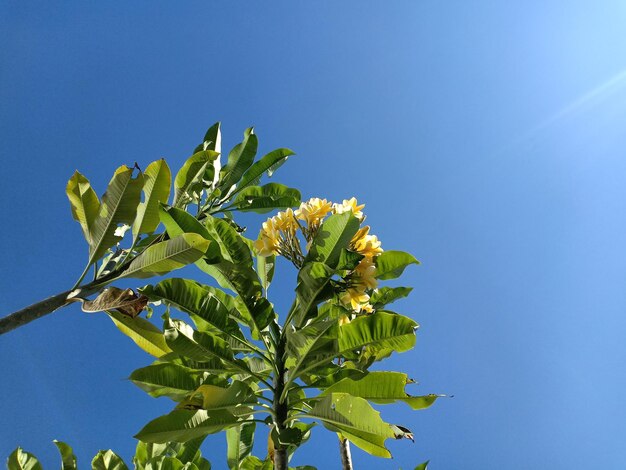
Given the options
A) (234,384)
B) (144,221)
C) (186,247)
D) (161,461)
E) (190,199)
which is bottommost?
(161,461)

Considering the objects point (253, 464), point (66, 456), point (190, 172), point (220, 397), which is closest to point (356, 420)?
point (220, 397)

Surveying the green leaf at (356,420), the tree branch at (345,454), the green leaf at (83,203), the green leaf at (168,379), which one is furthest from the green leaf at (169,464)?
the green leaf at (83,203)

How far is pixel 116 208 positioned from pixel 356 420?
907 mm

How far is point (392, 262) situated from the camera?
5.60 ft

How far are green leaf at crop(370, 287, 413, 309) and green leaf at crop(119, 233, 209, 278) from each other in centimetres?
87

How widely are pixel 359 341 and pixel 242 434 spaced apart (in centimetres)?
93

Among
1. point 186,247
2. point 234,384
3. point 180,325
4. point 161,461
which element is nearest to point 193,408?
point 234,384

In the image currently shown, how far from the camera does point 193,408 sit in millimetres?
1422

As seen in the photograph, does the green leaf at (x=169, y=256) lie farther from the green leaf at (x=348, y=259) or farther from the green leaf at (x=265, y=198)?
the green leaf at (x=265, y=198)

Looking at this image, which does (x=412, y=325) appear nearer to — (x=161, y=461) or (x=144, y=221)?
(x=144, y=221)

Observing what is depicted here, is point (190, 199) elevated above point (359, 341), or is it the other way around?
point (190, 199)

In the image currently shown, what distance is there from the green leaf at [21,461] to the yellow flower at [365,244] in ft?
4.82

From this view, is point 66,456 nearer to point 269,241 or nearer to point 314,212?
point 269,241

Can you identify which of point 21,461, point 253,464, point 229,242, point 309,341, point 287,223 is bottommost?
point 21,461
